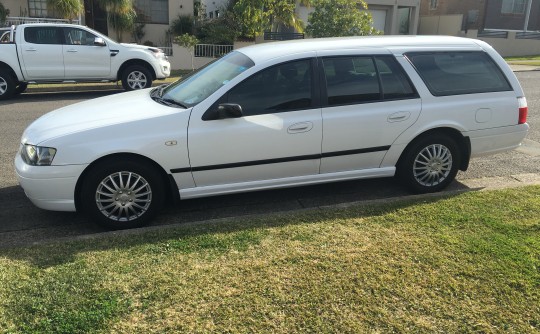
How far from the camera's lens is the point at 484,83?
16.9ft

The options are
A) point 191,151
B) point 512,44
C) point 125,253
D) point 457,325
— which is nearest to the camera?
point 457,325

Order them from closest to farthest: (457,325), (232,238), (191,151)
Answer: (457,325)
(232,238)
(191,151)

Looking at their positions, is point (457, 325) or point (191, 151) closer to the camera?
point (457, 325)

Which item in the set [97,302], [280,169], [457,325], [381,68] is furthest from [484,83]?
[97,302]

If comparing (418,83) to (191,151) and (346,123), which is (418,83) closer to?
(346,123)

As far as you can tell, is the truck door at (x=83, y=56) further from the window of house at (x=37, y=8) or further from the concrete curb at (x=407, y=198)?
the concrete curb at (x=407, y=198)

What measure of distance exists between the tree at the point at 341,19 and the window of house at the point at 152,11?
8507 mm

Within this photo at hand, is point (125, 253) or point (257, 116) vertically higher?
point (257, 116)

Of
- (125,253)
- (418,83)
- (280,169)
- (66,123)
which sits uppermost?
(418,83)

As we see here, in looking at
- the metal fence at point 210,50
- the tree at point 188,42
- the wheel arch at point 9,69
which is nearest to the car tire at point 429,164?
the wheel arch at point 9,69

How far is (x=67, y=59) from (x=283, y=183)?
978 centimetres

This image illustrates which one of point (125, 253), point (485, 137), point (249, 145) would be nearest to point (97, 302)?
point (125, 253)

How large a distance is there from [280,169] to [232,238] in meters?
1.01

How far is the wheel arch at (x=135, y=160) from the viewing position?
4.12 m
